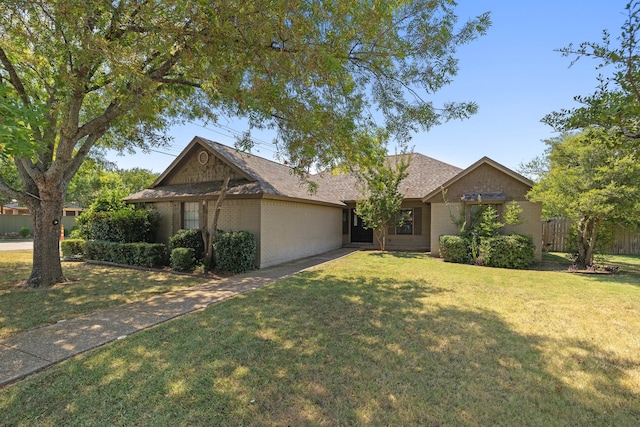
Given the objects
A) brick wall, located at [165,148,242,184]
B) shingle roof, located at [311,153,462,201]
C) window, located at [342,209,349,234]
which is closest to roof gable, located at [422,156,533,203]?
shingle roof, located at [311,153,462,201]

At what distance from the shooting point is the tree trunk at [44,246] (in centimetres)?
825

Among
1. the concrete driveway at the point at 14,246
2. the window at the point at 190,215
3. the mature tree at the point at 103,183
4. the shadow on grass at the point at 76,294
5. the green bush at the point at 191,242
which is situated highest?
the mature tree at the point at 103,183

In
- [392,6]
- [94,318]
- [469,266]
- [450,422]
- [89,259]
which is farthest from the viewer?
[89,259]

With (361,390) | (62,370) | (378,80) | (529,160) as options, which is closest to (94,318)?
(62,370)

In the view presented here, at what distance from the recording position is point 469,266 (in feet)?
40.0

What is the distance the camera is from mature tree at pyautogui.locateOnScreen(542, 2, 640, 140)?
289cm

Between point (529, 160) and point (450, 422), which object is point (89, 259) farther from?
point (529, 160)

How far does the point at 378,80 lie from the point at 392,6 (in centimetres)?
186

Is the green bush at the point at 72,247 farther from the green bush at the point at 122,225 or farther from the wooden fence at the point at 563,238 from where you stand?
the wooden fence at the point at 563,238

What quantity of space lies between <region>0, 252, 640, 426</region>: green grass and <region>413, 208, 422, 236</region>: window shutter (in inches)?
433

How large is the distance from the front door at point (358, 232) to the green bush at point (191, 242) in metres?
11.4

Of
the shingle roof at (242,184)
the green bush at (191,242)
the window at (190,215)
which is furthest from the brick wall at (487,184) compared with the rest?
the window at (190,215)

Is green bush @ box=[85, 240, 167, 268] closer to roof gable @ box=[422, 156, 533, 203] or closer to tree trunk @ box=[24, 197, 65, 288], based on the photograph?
tree trunk @ box=[24, 197, 65, 288]

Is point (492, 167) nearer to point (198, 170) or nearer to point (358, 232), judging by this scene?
point (358, 232)
